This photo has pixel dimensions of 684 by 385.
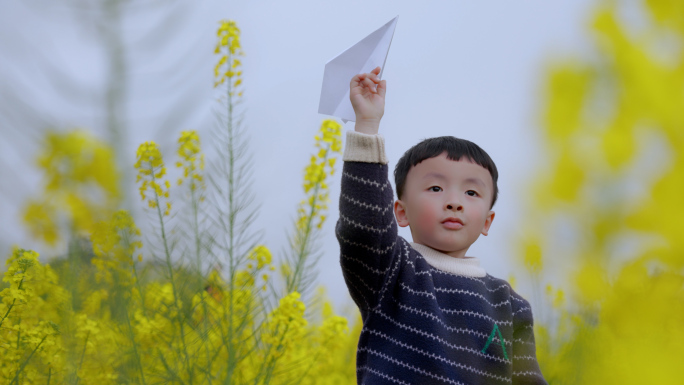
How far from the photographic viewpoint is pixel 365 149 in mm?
1227

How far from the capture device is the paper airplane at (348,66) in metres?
1.24

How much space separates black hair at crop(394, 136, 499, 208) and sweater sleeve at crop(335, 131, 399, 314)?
170 millimetres

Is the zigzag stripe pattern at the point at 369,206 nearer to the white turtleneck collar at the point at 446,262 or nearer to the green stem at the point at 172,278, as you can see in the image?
the white turtleneck collar at the point at 446,262

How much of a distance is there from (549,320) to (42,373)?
1234mm

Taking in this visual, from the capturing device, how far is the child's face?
4.29 ft

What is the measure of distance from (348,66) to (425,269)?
43 cm

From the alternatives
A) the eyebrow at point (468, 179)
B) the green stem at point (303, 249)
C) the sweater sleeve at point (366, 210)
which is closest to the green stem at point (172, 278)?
the green stem at point (303, 249)

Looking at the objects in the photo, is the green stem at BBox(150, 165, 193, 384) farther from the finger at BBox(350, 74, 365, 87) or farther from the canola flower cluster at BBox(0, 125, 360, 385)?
the finger at BBox(350, 74, 365, 87)

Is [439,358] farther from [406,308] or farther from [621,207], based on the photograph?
[621,207]

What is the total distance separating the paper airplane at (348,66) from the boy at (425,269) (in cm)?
2

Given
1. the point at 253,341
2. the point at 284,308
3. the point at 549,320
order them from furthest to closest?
the point at 253,341 → the point at 284,308 → the point at 549,320

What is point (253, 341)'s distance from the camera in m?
2.14

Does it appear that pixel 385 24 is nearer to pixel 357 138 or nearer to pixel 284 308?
pixel 357 138

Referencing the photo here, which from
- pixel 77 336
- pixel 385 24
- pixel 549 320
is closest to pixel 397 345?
pixel 549 320
